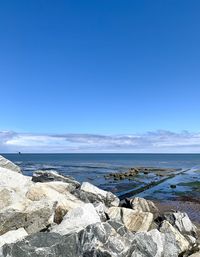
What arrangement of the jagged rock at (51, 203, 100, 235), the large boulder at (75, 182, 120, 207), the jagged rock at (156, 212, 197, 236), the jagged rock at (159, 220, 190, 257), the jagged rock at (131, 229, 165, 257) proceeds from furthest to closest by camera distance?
the large boulder at (75, 182, 120, 207) < the jagged rock at (156, 212, 197, 236) < the jagged rock at (159, 220, 190, 257) < the jagged rock at (51, 203, 100, 235) < the jagged rock at (131, 229, 165, 257)

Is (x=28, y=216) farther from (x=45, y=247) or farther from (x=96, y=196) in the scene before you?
(x=96, y=196)

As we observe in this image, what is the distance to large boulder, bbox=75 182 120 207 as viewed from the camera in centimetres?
2247

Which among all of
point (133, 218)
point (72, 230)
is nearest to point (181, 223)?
point (133, 218)

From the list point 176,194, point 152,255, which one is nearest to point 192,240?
point 152,255

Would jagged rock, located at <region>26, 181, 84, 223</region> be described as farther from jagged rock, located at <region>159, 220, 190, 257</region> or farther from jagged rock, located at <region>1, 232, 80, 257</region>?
jagged rock, located at <region>159, 220, 190, 257</region>

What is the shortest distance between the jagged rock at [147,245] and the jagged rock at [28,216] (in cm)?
432

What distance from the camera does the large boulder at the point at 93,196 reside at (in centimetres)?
2247

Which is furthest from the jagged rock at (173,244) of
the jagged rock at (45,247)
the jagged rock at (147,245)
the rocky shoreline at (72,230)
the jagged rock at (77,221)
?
the jagged rock at (45,247)

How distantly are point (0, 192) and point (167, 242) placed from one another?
8637mm

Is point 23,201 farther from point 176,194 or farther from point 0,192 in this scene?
point 176,194

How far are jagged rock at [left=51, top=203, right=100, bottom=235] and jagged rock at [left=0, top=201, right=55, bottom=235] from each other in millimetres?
882

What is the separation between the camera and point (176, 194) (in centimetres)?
4359

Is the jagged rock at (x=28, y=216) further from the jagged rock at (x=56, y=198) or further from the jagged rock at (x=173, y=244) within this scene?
the jagged rock at (x=173, y=244)

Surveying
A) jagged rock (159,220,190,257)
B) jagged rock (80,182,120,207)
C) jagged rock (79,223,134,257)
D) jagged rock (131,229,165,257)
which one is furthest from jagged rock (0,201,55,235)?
jagged rock (80,182,120,207)
